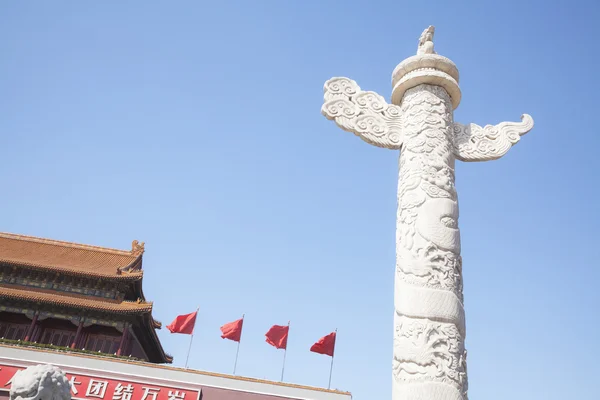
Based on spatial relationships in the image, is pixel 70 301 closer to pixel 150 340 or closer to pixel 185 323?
pixel 185 323

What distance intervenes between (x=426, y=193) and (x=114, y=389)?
11193mm

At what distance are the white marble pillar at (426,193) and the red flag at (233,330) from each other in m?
11.7

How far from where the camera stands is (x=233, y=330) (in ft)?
48.6

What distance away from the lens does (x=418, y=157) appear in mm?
3875

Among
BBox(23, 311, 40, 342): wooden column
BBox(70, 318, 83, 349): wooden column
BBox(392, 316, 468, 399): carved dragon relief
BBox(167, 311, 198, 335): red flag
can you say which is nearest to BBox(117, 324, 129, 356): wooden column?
BBox(70, 318, 83, 349): wooden column

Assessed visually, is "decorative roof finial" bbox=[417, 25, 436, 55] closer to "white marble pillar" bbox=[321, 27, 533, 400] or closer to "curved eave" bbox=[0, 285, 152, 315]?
"white marble pillar" bbox=[321, 27, 533, 400]

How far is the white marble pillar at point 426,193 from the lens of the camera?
3.15 metres

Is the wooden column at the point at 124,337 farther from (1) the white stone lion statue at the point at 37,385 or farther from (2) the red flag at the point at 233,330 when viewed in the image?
(1) the white stone lion statue at the point at 37,385

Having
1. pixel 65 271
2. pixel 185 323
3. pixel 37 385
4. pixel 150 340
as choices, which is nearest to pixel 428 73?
pixel 37 385

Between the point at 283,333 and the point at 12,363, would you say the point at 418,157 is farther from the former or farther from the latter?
the point at 12,363

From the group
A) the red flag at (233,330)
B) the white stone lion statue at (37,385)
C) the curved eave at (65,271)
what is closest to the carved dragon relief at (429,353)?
the white stone lion statue at (37,385)

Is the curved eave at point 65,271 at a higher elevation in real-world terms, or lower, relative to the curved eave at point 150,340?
higher

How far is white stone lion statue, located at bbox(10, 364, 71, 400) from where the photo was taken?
2414mm

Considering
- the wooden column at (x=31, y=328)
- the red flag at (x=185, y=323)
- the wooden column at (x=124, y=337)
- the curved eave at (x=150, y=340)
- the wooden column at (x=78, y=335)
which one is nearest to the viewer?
the red flag at (x=185, y=323)
